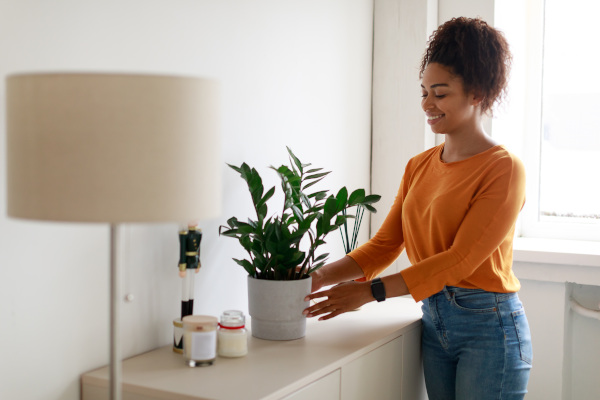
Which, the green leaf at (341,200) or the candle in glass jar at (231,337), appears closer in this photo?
the candle in glass jar at (231,337)

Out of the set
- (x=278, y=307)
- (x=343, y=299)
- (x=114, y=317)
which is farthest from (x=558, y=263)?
(x=114, y=317)

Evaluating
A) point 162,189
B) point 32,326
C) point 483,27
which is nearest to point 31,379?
point 32,326

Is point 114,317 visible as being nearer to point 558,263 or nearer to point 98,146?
point 98,146

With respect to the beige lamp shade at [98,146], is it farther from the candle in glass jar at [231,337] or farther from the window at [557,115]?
the window at [557,115]

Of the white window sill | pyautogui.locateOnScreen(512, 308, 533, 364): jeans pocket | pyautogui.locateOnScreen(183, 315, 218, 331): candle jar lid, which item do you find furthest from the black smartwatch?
the white window sill

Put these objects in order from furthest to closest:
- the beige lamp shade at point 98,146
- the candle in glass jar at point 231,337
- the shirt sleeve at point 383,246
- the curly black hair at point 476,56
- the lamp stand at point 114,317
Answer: the shirt sleeve at point 383,246
the curly black hair at point 476,56
the candle in glass jar at point 231,337
the lamp stand at point 114,317
the beige lamp shade at point 98,146

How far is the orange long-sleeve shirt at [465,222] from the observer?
172 centimetres

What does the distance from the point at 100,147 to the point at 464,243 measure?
107cm

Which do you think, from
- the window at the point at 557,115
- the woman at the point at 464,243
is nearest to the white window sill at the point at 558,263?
the window at the point at 557,115

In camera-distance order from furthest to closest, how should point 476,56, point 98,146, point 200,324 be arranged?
point 476,56 < point 200,324 < point 98,146

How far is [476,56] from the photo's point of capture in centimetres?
185

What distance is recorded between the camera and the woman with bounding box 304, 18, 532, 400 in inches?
68.3

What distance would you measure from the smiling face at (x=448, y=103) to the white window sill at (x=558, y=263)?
1.00 meters

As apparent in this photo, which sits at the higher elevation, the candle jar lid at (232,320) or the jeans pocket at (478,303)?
the jeans pocket at (478,303)
